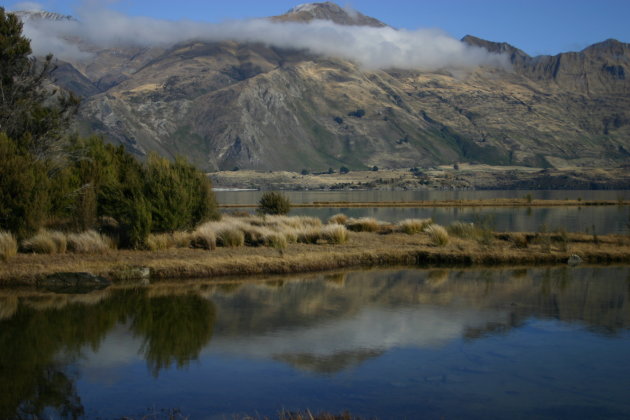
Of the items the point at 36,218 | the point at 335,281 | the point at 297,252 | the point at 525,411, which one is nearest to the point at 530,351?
the point at 525,411

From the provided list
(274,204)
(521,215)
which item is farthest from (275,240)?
(521,215)

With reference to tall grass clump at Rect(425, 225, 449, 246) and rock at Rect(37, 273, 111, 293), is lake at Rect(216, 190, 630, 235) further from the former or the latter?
rock at Rect(37, 273, 111, 293)

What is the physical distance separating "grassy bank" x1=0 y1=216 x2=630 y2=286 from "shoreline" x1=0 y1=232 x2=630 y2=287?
0.03 metres

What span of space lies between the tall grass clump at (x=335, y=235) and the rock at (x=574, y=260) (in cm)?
942

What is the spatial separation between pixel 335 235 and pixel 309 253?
4.02m

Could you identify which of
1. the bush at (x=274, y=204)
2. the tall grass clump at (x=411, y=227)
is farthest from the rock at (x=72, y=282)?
the bush at (x=274, y=204)

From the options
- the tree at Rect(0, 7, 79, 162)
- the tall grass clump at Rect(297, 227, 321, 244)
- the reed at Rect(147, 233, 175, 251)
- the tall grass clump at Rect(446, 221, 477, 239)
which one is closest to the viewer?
the reed at Rect(147, 233, 175, 251)

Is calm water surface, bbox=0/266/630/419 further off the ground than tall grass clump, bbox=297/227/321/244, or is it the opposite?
tall grass clump, bbox=297/227/321/244

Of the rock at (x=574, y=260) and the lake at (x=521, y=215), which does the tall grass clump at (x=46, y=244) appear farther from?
the rock at (x=574, y=260)

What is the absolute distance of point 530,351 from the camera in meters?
12.6

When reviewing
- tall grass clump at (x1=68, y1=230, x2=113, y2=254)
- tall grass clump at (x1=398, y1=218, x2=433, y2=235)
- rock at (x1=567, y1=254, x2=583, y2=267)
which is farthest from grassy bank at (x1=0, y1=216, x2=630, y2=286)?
tall grass clump at (x1=68, y1=230, x2=113, y2=254)

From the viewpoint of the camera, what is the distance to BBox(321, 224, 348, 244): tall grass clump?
27750mm

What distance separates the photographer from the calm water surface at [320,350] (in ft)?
32.4

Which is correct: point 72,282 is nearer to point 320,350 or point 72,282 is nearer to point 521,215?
point 320,350
